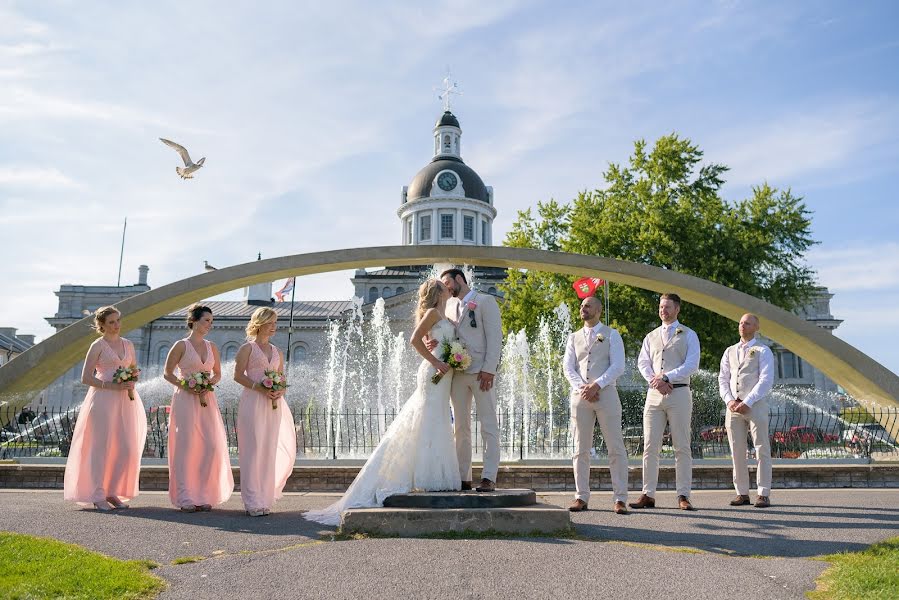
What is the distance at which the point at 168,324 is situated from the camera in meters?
64.9

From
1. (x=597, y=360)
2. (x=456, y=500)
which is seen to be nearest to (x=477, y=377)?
(x=456, y=500)

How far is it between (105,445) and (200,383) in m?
1.23

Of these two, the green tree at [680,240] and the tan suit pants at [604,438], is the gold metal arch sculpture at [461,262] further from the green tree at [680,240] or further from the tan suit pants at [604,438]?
the green tree at [680,240]

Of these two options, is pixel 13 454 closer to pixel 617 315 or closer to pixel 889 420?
pixel 889 420

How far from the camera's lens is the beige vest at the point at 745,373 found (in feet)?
26.8

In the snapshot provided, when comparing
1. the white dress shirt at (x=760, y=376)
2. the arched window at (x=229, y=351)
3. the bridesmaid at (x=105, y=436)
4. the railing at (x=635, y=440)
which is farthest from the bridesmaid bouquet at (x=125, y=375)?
the arched window at (x=229, y=351)

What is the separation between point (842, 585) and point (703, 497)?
16.1 ft

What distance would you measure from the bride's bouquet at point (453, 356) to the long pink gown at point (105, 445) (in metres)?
3.78

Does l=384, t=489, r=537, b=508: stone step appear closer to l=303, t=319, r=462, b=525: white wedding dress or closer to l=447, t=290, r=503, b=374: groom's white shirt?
l=303, t=319, r=462, b=525: white wedding dress

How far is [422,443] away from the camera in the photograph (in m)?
6.32

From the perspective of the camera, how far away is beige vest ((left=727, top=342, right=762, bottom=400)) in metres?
8.16

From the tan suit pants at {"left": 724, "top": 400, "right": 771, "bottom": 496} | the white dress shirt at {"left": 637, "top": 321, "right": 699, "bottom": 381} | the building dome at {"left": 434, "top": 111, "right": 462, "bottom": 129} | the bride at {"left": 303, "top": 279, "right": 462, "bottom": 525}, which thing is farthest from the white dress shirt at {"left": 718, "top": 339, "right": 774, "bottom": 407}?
the building dome at {"left": 434, "top": 111, "right": 462, "bottom": 129}

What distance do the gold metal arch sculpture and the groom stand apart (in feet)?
18.4

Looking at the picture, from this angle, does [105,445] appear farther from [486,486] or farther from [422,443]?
[486,486]
